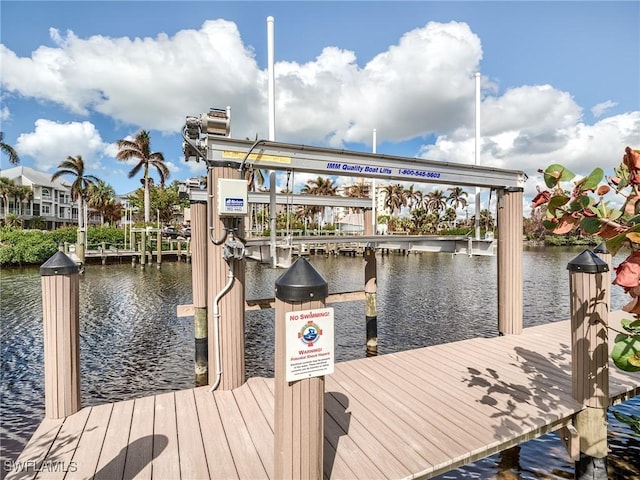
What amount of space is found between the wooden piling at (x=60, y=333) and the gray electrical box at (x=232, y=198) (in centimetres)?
204

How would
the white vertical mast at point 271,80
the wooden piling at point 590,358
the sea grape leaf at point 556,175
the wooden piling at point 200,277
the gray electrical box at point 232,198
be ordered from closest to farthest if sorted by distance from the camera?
the sea grape leaf at point 556,175, the wooden piling at point 590,358, the gray electrical box at point 232,198, the white vertical mast at point 271,80, the wooden piling at point 200,277

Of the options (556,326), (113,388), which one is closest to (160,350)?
(113,388)

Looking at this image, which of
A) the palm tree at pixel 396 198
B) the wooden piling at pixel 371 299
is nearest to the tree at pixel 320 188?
the palm tree at pixel 396 198

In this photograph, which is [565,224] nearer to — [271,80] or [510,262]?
[271,80]

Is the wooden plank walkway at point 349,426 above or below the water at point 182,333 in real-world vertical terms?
above

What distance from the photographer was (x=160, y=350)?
11211 mm

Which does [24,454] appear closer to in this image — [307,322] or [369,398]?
[307,322]

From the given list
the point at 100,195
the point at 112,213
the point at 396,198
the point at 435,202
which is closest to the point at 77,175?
the point at 100,195

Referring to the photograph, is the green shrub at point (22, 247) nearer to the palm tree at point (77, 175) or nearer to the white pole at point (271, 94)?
the palm tree at point (77, 175)

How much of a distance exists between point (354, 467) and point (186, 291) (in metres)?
19.0

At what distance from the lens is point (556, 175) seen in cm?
190

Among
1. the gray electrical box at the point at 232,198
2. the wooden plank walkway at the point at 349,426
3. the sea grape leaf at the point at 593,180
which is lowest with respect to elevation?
the wooden plank walkway at the point at 349,426

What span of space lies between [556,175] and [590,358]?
4147 mm

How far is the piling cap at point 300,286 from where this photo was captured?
2947mm
